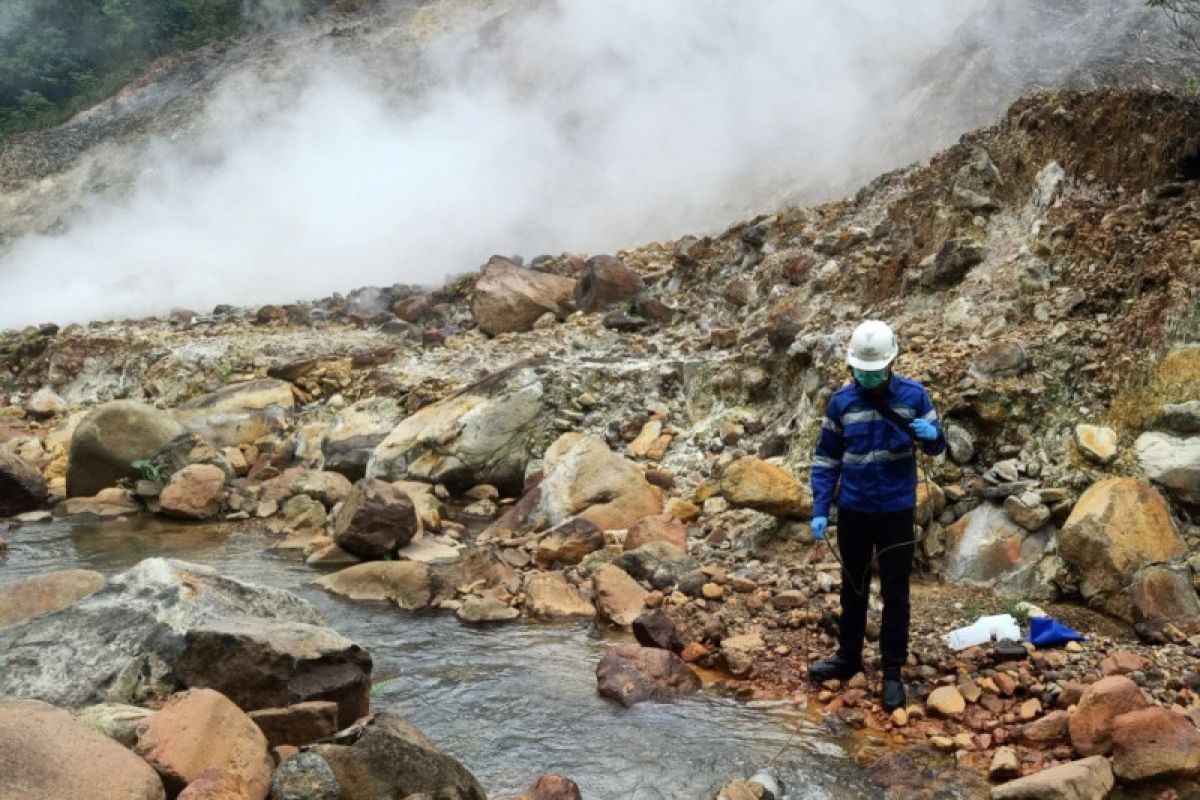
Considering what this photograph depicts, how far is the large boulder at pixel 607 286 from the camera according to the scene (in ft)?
41.2

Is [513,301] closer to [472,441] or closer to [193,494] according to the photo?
[472,441]

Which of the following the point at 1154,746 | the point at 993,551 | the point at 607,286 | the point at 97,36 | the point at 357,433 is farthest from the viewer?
the point at 97,36

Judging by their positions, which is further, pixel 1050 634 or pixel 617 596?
pixel 617 596

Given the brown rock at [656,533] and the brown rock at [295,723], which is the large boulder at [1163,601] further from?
the brown rock at [295,723]

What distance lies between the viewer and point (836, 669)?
456 centimetres

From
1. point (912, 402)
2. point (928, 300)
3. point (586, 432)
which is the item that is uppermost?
point (928, 300)

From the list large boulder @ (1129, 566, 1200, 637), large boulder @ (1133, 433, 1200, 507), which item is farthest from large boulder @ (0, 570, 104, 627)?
large boulder @ (1133, 433, 1200, 507)

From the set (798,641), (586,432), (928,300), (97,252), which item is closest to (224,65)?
(97,252)

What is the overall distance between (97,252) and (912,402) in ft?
69.3

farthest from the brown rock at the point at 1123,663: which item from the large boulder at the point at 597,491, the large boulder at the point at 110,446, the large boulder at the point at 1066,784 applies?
the large boulder at the point at 110,446

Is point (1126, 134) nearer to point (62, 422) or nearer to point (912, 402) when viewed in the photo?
point (912, 402)

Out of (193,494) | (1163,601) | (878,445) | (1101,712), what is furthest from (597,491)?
(1101,712)

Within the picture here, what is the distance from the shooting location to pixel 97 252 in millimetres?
21094

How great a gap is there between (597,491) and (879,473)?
11.2ft
